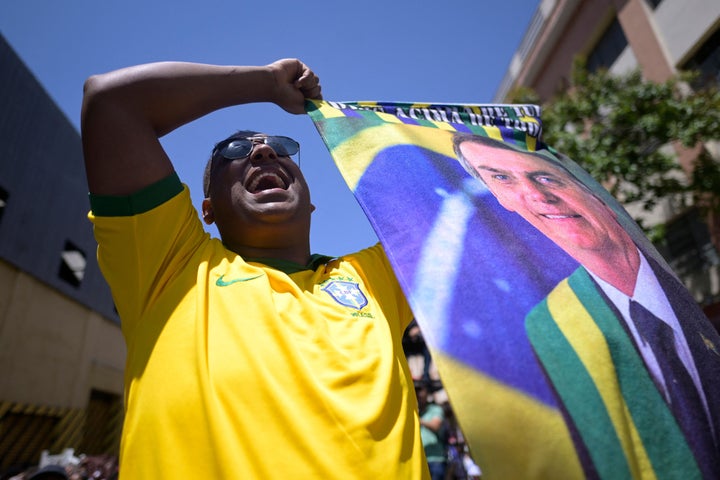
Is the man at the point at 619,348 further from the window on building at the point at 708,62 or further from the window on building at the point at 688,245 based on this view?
the window on building at the point at 708,62

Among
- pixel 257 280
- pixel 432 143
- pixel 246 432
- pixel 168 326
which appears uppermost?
pixel 432 143

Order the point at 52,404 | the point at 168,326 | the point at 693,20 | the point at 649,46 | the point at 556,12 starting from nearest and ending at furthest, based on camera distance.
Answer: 1. the point at 168,326
2. the point at 693,20
3. the point at 649,46
4. the point at 52,404
5. the point at 556,12

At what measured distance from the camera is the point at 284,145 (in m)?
1.77

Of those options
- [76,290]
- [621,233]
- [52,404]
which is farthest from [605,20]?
[52,404]

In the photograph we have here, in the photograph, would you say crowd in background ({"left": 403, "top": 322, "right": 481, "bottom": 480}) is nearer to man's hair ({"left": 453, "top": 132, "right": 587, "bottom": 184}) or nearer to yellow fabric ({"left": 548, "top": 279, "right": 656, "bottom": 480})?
man's hair ({"left": 453, "top": 132, "right": 587, "bottom": 184})

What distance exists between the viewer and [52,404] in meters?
11.8

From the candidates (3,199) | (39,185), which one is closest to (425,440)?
(3,199)

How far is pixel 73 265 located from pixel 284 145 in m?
14.5

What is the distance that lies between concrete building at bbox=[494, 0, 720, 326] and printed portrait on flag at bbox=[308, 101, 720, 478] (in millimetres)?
7435

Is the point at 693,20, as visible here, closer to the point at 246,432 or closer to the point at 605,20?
the point at 605,20

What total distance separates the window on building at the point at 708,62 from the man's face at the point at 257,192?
10.6 metres

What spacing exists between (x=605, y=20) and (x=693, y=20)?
9.54 ft

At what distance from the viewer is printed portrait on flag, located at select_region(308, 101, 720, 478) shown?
79 cm

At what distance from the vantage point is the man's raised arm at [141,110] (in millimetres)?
1313
